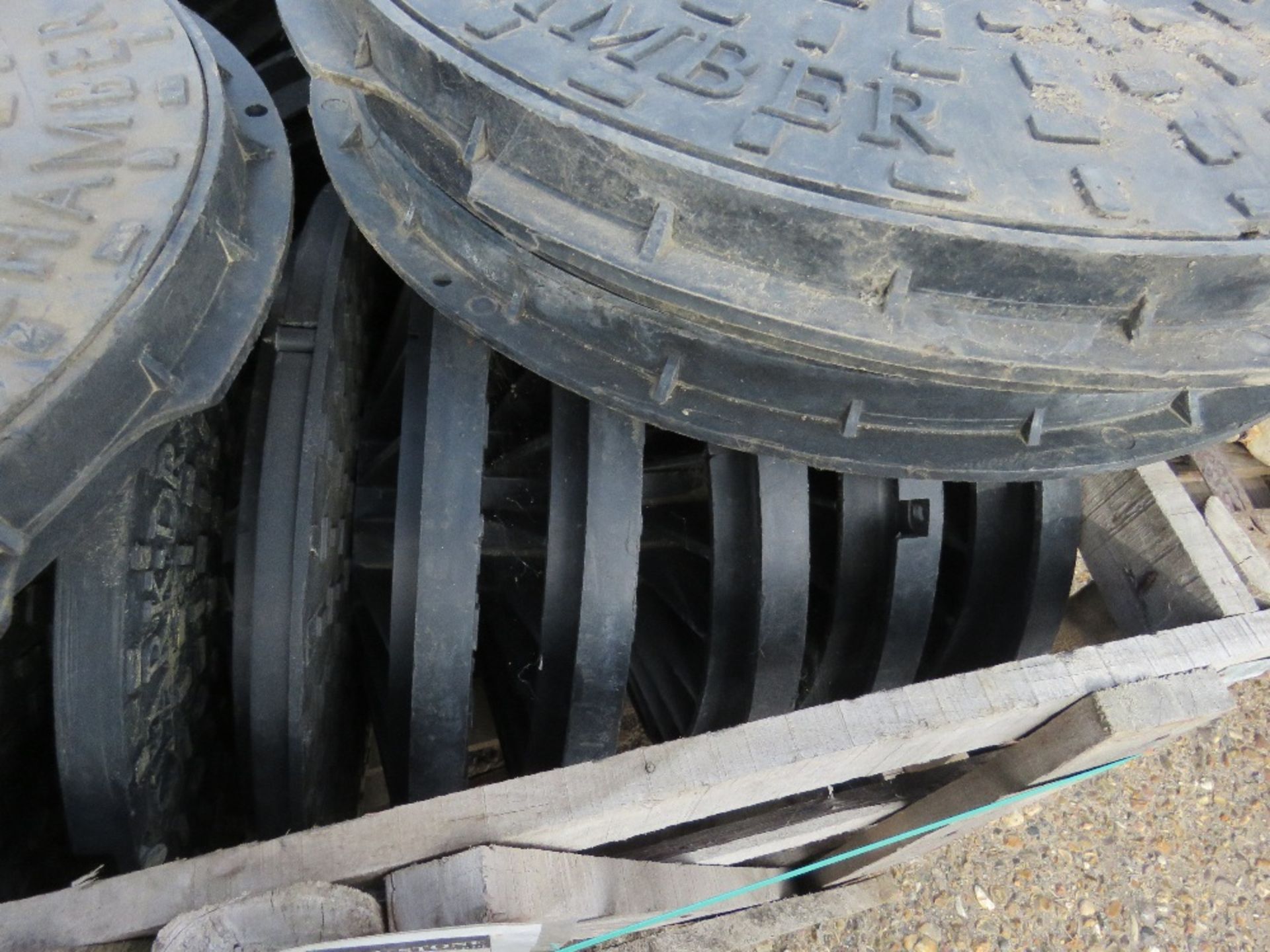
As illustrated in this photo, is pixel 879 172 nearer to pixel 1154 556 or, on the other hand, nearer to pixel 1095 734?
pixel 1095 734

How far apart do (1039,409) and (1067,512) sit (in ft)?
1.43

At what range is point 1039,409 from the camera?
61.0 inches

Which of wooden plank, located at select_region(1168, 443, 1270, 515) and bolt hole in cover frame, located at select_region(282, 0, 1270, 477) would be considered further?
wooden plank, located at select_region(1168, 443, 1270, 515)

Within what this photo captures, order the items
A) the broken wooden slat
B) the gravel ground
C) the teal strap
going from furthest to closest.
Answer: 1. the gravel ground
2. the broken wooden slat
3. the teal strap

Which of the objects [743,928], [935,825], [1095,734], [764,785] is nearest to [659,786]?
[764,785]

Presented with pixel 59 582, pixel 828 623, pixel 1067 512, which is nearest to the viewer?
pixel 59 582

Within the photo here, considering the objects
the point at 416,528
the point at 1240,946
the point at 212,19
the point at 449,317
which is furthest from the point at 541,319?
the point at 1240,946

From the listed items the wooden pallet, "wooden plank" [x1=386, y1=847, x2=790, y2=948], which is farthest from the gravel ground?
"wooden plank" [x1=386, y1=847, x2=790, y2=948]

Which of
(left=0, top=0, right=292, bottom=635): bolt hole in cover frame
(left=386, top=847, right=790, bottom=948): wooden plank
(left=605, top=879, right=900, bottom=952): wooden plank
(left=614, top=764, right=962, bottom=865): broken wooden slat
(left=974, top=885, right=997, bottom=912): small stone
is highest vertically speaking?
(left=0, top=0, right=292, bottom=635): bolt hole in cover frame

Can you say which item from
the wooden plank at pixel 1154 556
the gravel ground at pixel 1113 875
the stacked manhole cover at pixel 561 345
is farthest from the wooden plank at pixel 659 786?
the gravel ground at pixel 1113 875

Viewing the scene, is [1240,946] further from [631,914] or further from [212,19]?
[212,19]

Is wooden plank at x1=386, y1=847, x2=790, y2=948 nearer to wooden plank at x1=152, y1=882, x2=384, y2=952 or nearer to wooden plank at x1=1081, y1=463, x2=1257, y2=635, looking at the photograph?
wooden plank at x1=152, y1=882, x2=384, y2=952

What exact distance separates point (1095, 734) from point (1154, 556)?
512 millimetres

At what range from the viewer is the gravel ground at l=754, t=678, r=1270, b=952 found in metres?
2.81
